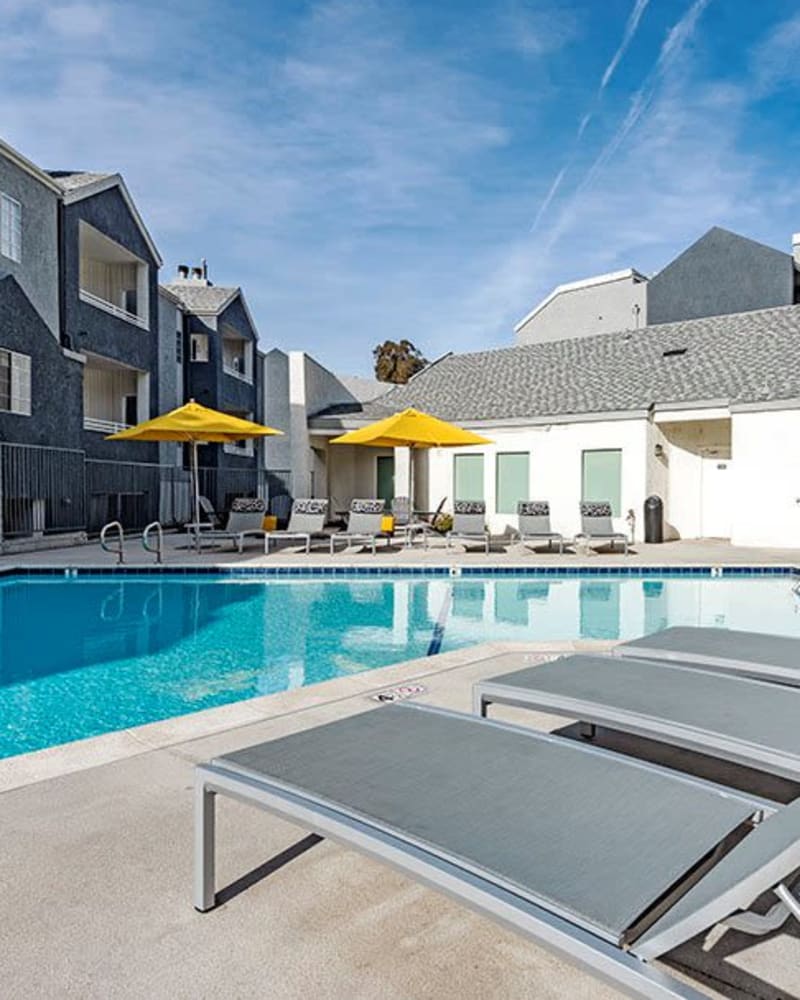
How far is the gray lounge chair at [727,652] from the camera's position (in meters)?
4.36

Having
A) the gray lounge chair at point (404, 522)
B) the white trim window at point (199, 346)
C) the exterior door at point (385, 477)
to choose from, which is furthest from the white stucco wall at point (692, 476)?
the white trim window at point (199, 346)

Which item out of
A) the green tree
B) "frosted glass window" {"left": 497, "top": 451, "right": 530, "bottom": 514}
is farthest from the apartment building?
the green tree

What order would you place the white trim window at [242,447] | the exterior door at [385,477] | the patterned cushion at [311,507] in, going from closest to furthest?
1. the patterned cushion at [311,507]
2. the exterior door at [385,477]
3. the white trim window at [242,447]

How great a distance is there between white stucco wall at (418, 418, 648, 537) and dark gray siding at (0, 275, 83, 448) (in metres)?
9.73

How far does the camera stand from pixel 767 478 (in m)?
16.8

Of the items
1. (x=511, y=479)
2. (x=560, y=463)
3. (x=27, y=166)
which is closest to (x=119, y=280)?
(x=27, y=166)

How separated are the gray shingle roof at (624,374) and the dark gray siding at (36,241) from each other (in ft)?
32.6

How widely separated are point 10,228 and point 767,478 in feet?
56.8

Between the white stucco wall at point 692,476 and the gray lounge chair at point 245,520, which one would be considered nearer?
the gray lounge chair at point 245,520

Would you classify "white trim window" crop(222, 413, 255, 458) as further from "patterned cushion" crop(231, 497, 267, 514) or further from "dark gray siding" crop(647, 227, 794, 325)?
"dark gray siding" crop(647, 227, 794, 325)

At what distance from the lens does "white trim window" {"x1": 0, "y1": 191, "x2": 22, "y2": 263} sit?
15797mm

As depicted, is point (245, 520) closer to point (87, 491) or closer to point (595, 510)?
point (87, 491)

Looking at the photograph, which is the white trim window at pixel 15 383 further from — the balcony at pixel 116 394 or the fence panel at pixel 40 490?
the balcony at pixel 116 394

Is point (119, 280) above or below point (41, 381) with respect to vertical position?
above
